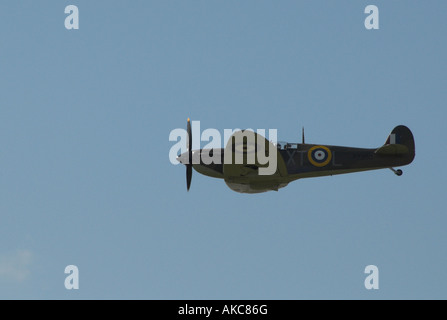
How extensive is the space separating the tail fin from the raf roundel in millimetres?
1912

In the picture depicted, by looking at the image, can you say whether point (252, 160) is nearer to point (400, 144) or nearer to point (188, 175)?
point (188, 175)

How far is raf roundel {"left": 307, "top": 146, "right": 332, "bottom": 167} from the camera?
1021 inches

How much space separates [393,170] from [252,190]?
5.45m

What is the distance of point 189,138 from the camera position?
26609mm

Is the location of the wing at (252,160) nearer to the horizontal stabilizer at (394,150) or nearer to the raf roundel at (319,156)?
the raf roundel at (319,156)

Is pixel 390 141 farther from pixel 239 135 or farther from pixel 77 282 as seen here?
pixel 77 282

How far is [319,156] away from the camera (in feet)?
85.1

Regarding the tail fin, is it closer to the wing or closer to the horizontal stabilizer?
the horizontal stabilizer

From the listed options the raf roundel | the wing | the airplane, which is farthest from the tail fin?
the wing

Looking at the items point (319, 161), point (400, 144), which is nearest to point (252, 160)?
point (319, 161)

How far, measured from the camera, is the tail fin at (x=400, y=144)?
25.9 m

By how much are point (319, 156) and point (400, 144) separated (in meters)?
3.13

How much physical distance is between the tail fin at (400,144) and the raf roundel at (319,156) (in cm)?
191
